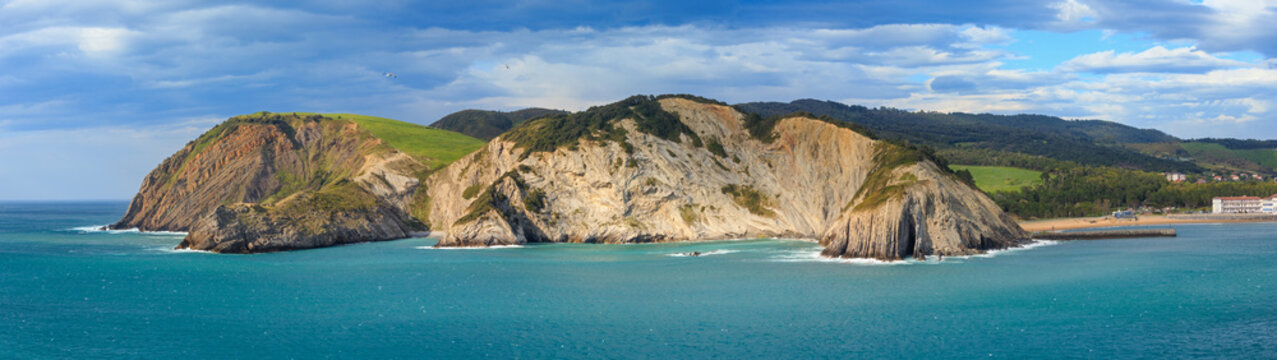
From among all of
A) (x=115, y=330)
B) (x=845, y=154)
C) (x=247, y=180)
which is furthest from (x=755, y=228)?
(x=247, y=180)

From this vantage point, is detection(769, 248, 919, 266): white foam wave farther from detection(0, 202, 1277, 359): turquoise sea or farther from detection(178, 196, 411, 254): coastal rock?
detection(178, 196, 411, 254): coastal rock

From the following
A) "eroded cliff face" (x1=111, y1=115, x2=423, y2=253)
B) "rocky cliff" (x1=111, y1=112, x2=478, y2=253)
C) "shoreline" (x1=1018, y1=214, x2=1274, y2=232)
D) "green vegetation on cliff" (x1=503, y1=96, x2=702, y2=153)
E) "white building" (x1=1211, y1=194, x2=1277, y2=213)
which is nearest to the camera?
"rocky cliff" (x1=111, y1=112, x2=478, y2=253)

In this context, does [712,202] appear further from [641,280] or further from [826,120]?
[641,280]

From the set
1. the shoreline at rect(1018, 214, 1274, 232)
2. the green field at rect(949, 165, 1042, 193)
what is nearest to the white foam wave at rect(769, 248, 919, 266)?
the shoreline at rect(1018, 214, 1274, 232)

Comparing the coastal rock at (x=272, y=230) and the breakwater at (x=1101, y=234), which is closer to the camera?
the coastal rock at (x=272, y=230)

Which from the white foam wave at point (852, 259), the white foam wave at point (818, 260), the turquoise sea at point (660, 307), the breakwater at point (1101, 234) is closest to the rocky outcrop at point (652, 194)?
the white foam wave at point (852, 259)

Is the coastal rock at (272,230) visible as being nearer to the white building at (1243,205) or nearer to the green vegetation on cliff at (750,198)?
the green vegetation on cliff at (750,198)
